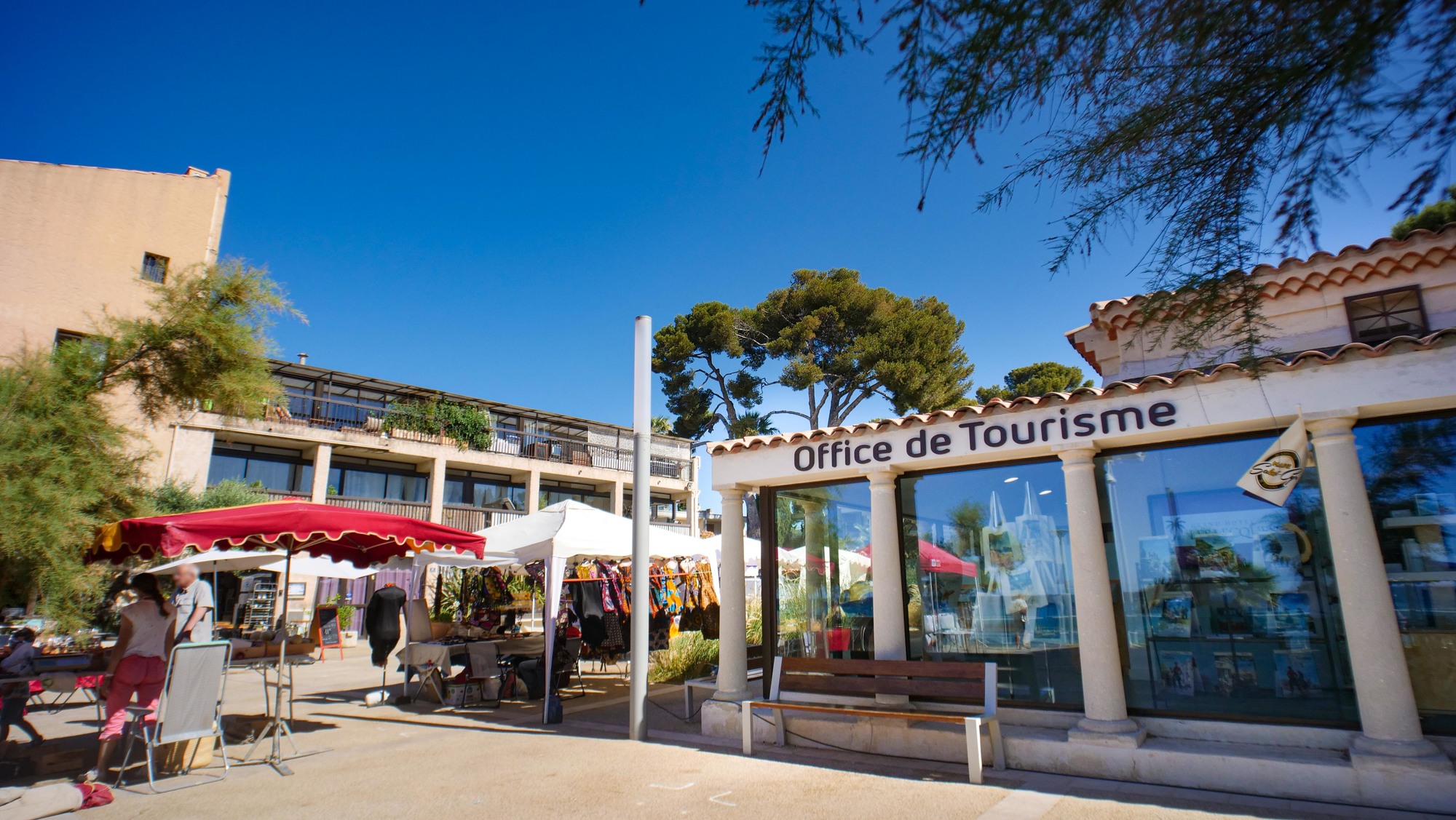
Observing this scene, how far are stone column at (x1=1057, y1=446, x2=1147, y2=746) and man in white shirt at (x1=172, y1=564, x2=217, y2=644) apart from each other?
7.54m

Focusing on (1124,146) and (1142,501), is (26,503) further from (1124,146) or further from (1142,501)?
(1142,501)

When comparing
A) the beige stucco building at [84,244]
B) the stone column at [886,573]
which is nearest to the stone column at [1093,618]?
the stone column at [886,573]

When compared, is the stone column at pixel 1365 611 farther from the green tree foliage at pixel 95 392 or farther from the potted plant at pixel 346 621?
the potted plant at pixel 346 621

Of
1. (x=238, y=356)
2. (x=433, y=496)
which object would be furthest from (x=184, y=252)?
(x=238, y=356)

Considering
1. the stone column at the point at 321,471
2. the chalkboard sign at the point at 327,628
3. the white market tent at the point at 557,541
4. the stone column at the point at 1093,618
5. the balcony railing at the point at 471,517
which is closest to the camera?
the stone column at the point at 1093,618

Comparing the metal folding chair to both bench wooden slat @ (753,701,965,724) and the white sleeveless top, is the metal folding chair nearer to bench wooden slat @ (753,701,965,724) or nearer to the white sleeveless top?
the white sleeveless top

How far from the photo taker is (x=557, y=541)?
979 centimetres

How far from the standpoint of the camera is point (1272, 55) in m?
2.95

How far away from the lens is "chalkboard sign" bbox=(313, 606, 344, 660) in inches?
693

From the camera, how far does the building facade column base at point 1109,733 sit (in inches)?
226

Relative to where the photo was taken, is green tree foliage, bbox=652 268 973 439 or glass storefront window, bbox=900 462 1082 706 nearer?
glass storefront window, bbox=900 462 1082 706

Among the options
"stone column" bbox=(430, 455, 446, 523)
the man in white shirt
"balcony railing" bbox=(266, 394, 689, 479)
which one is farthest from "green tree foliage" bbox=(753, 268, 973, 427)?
the man in white shirt

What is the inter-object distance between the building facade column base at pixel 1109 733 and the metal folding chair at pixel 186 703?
6947 millimetres

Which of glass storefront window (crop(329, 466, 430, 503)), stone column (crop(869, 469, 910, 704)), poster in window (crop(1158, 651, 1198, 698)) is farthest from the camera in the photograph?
glass storefront window (crop(329, 466, 430, 503))
